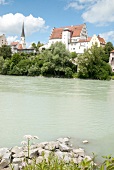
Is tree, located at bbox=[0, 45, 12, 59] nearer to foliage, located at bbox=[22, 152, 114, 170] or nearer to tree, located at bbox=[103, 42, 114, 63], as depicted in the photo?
tree, located at bbox=[103, 42, 114, 63]

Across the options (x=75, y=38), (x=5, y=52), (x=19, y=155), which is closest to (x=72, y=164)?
(x=19, y=155)

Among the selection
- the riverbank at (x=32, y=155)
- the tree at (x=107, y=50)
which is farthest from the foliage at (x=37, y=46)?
the riverbank at (x=32, y=155)

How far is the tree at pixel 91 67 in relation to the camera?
1953 inches

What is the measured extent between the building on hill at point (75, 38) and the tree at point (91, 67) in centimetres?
1740

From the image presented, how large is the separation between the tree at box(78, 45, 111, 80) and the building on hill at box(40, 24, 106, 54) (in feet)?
57.1

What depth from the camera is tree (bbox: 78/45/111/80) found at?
4959 centimetres

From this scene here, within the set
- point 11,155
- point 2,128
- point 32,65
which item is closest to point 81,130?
point 2,128

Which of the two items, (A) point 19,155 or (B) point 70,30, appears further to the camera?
(B) point 70,30

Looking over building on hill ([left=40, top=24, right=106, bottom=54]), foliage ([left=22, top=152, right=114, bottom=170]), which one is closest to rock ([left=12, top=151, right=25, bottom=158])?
foliage ([left=22, top=152, right=114, bottom=170])

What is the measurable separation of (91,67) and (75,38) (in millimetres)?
25054

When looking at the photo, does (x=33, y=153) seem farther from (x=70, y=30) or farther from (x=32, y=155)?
(x=70, y=30)

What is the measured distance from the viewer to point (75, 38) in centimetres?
7244

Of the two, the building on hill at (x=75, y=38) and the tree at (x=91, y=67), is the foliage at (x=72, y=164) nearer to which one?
the tree at (x=91, y=67)

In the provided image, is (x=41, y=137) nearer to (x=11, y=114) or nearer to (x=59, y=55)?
(x=11, y=114)
